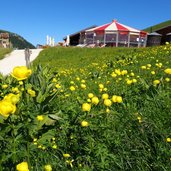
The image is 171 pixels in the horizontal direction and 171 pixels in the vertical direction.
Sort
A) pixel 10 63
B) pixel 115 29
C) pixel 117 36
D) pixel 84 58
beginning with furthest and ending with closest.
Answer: pixel 115 29 → pixel 117 36 → pixel 10 63 → pixel 84 58

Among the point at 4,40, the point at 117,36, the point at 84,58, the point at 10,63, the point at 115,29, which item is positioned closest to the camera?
the point at 84,58

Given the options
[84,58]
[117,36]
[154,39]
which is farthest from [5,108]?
[117,36]

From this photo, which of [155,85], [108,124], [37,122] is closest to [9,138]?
[37,122]

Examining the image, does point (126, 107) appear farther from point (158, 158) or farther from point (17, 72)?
point (17, 72)

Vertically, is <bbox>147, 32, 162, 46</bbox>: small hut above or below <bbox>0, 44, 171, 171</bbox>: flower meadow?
below

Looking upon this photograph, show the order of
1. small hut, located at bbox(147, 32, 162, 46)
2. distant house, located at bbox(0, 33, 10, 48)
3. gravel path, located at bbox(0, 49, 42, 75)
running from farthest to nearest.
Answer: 1. distant house, located at bbox(0, 33, 10, 48)
2. small hut, located at bbox(147, 32, 162, 46)
3. gravel path, located at bbox(0, 49, 42, 75)

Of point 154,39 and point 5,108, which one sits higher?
point 5,108

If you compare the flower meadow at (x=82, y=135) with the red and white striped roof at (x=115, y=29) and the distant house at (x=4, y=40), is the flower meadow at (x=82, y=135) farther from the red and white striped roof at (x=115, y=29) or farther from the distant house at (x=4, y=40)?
the distant house at (x=4, y=40)

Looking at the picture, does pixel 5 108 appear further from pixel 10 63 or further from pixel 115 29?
pixel 115 29

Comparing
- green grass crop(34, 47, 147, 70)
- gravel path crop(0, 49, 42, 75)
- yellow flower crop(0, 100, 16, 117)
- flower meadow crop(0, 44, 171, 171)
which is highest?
yellow flower crop(0, 100, 16, 117)

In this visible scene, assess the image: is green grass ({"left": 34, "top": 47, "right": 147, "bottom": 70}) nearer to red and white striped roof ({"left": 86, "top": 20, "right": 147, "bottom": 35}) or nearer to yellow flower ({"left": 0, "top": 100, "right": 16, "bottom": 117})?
yellow flower ({"left": 0, "top": 100, "right": 16, "bottom": 117})

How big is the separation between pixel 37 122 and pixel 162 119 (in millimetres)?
1371

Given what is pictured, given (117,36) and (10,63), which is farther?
(117,36)

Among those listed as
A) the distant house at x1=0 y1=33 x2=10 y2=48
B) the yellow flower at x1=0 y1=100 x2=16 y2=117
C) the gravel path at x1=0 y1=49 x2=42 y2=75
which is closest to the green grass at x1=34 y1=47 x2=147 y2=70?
the gravel path at x1=0 y1=49 x2=42 y2=75
